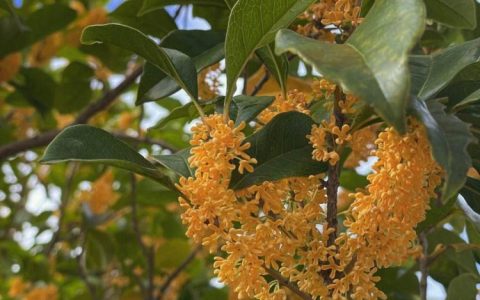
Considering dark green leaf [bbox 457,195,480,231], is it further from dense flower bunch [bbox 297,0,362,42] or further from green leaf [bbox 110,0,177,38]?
green leaf [bbox 110,0,177,38]

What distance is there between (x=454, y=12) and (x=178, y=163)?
421 mm

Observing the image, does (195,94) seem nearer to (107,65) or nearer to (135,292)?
(107,65)

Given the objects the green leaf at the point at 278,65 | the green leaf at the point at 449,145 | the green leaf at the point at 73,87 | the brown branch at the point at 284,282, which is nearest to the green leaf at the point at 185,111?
the green leaf at the point at 278,65

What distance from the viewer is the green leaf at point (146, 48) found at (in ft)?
2.96

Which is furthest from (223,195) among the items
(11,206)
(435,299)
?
(11,206)

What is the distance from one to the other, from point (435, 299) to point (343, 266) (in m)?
1.95

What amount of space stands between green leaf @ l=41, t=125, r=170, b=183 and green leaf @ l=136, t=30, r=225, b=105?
230 mm

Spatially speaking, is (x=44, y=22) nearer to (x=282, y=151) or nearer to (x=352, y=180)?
(x=352, y=180)

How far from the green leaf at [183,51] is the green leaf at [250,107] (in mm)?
156

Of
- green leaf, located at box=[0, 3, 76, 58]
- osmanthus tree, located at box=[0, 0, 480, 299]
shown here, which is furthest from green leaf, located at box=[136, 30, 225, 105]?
green leaf, located at box=[0, 3, 76, 58]

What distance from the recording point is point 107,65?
211 cm

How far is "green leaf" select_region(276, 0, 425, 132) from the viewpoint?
577 millimetres

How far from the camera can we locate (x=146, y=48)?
92 centimetres

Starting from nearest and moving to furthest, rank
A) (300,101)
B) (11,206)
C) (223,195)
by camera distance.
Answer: (223,195), (300,101), (11,206)
